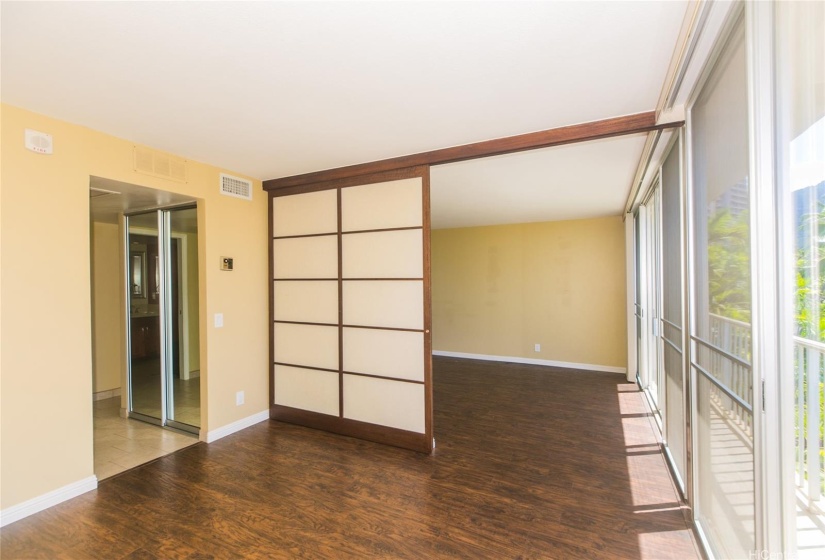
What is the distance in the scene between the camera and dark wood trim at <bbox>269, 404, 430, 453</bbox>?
3092 millimetres

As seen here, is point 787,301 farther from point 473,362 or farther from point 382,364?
point 473,362

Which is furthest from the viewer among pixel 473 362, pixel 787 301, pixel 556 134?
pixel 473 362

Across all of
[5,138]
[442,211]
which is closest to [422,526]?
[5,138]

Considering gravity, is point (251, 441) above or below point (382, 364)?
below

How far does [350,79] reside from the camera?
6.32ft

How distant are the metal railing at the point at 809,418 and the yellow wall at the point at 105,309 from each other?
5.79 meters

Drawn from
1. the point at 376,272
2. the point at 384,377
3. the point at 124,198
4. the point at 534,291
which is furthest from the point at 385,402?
the point at 534,291

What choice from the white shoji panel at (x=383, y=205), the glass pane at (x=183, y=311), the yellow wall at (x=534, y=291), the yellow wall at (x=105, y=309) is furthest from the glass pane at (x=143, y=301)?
the yellow wall at (x=534, y=291)

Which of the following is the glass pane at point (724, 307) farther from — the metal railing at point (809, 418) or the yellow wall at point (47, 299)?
the yellow wall at point (47, 299)

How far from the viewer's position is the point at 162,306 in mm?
3570

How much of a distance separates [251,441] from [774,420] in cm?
353

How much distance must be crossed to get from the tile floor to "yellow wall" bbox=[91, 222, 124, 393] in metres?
0.73

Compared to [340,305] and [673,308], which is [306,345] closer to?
[340,305]

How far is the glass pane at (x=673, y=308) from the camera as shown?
93.9 inches
